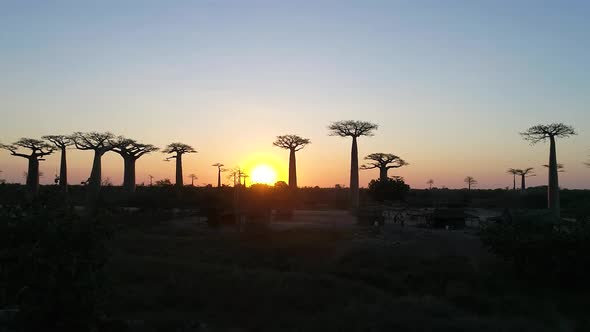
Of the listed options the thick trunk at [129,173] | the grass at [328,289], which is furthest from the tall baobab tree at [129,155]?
the grass at [328,289]

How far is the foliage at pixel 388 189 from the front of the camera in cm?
4469

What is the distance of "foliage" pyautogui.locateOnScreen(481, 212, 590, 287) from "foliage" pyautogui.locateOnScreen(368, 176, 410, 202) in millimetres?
24503

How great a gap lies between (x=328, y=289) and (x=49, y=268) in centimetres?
1103

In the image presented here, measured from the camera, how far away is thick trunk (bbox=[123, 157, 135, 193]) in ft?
168

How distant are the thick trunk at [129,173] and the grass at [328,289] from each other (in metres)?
26.6

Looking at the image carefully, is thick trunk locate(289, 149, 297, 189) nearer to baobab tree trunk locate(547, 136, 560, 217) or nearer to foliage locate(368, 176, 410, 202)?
foliage locate(368, 176, 410, 202)

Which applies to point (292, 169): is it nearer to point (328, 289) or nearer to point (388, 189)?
point (388, 189)

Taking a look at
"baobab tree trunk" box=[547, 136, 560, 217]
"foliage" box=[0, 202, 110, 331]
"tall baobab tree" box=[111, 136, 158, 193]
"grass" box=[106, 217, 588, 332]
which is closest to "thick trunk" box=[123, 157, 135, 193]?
"tall baobab tree" box=[111, 136, 158, 193]

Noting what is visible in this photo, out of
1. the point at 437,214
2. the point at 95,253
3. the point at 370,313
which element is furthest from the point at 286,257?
the point at 95,253

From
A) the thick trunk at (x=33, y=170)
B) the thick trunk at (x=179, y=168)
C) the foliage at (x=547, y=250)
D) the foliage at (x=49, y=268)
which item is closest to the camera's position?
the foliage at (x=49, y=268)

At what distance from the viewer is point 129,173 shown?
170ft

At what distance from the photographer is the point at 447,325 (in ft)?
45.7

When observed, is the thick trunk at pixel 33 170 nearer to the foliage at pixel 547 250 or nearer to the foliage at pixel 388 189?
the foliage at pixel 388 189

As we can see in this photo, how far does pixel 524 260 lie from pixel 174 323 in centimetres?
1130
